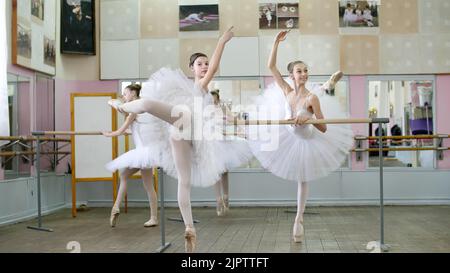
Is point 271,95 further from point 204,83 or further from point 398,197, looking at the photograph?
point 398,197

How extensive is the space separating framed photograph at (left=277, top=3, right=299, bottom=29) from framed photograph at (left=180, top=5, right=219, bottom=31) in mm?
895

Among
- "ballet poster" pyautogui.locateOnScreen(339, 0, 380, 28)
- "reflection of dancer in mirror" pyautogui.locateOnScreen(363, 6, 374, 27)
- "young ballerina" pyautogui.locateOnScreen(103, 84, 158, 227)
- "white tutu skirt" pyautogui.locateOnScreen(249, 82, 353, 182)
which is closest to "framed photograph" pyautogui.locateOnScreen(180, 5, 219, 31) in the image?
"ballet poster" pyautogui.locateOnScreen(339, 0, 380, 28)

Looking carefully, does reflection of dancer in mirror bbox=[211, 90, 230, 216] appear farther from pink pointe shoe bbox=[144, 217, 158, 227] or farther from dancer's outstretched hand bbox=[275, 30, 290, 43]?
dancer's outstretched hand bbox=[275, 30, 290, 43]

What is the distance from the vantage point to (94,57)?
841cm

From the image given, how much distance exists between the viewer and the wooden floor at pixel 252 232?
4.80 meters

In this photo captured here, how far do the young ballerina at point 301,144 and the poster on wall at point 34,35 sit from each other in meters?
3.29

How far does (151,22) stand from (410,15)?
3678mm

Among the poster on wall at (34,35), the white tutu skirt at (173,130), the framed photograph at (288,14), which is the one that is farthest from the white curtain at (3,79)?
the framed photograph at (288,14)

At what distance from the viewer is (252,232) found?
5.65 m

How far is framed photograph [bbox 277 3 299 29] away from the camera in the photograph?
8.16 m

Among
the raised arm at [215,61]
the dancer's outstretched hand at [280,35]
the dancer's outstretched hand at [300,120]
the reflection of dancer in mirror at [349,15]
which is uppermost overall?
the reflection of dancer in mirror at [349,15]

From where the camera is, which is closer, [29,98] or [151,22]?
[29,98]

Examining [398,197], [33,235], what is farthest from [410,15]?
[33,235]

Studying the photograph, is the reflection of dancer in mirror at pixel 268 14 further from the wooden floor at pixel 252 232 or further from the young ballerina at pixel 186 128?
the young ballerina at pixel 186 128
